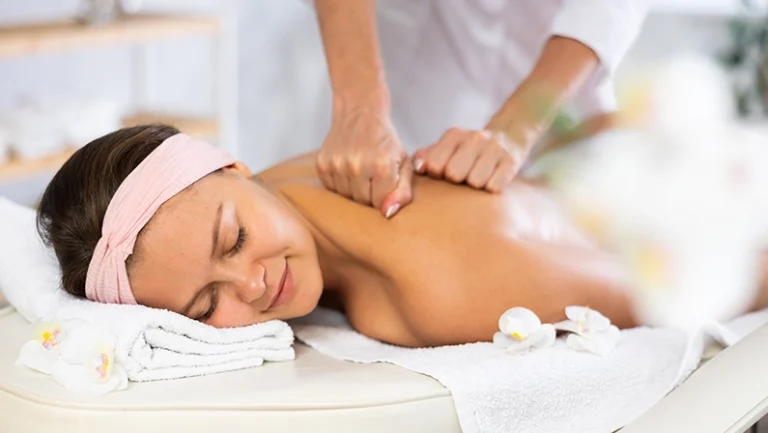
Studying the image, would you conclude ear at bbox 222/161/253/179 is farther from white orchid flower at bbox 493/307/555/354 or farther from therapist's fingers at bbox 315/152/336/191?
white orchid flower at bbox 493/307/555/354

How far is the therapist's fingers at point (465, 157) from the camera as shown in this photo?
178cm

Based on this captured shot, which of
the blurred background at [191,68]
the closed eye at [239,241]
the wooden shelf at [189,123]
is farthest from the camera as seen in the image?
the wooden shelf at [189,123]

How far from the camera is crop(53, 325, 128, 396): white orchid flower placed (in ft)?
4.51

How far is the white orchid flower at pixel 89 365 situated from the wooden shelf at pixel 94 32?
5.76 ft

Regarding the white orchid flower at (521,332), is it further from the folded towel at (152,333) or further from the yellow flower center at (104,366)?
the yellow flower center at (104,366)

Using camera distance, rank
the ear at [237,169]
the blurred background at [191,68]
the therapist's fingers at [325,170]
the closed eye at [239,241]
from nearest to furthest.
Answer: the closed eye at [239,241] → the ear at [237,169] → the therapist's fingers at [325,170] → the blurred background at [191,68]

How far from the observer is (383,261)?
171 cm

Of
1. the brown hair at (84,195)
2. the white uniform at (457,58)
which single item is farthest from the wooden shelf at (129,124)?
the brown hair at (84,195)

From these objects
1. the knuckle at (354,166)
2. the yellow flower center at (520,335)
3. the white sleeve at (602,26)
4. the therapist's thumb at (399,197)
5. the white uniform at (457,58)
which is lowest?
the yellow flower center at (520,335)

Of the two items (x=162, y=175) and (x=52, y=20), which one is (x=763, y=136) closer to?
(x=162, y=175)

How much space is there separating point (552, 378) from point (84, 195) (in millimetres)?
757

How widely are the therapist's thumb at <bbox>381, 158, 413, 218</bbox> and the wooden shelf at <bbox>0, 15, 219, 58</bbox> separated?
165 cm

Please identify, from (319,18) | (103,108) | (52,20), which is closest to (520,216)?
(319,18)

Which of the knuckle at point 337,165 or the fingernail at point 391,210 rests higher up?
the knuckle at point 337,165
